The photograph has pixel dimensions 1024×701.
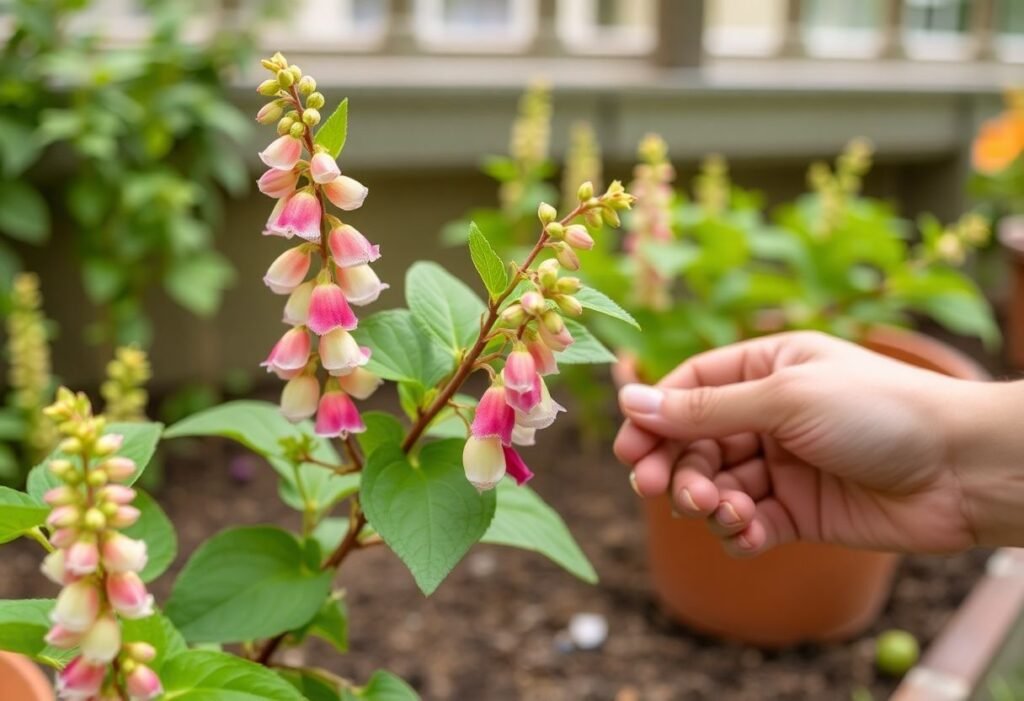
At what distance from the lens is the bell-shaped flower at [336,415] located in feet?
2.31

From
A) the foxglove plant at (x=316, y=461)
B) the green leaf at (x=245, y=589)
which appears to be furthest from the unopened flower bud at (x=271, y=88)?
the green leaf at (x=245, y=589)

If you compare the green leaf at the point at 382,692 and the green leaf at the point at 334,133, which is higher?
the green leaf at the point at 334,133

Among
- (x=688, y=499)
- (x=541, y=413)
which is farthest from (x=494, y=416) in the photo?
(x=688, y=499)

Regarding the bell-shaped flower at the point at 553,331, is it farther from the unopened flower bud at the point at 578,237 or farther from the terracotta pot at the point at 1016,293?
the terracotta pot at the point at 1016,293

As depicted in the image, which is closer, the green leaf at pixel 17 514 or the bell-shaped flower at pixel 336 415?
the green leaf at pixel 17 514

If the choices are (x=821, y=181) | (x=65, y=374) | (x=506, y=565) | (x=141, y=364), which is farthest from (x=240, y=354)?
(x=821, y=181)

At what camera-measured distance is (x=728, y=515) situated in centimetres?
97

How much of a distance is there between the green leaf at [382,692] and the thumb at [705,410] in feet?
1.08

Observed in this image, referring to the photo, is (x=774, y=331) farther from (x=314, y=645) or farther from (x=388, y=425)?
(x=388, y=425)

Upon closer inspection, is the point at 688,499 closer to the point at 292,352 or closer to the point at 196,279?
the point at 292,352

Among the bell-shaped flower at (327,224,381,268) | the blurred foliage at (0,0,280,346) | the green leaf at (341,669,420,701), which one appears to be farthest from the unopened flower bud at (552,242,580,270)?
the blurred foliage at (0,0,280,346)

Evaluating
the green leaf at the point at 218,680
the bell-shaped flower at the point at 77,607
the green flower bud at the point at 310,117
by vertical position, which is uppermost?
the green flower bud at the point at 310,117

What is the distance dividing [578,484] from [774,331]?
49 cm

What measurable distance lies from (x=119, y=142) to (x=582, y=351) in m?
1.45
